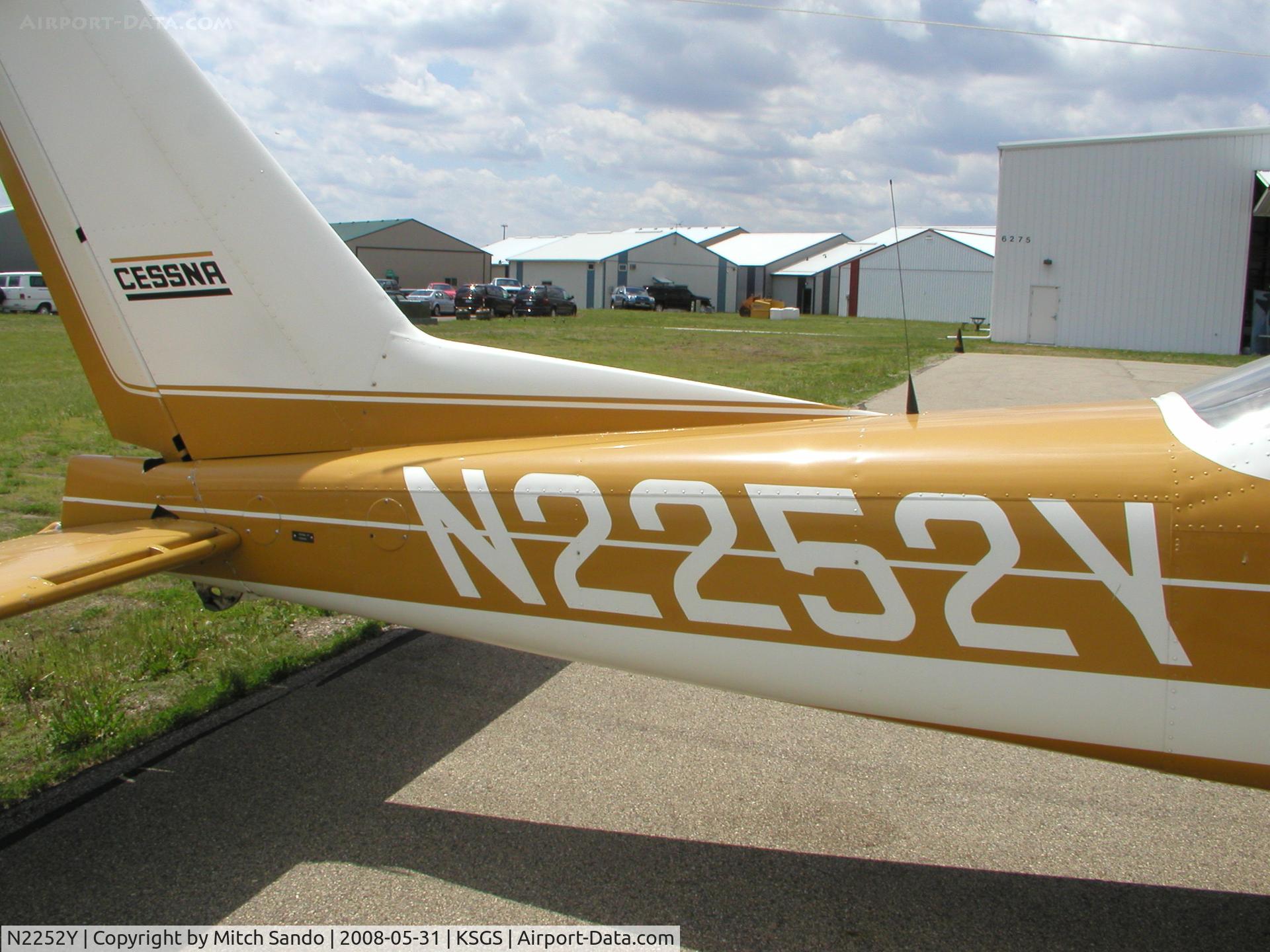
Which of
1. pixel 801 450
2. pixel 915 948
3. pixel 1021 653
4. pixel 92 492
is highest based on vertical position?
pixel 801 450

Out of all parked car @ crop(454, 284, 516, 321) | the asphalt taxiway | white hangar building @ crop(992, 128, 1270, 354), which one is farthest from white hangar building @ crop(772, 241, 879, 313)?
the asphalt taxiway

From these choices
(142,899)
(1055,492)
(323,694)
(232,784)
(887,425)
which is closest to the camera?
(1055,492)

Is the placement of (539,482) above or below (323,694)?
above

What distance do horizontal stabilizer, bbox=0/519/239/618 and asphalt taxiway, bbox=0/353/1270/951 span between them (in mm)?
959

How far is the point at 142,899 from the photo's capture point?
3021 mm

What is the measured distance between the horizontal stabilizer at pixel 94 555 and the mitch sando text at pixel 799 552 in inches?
31.9

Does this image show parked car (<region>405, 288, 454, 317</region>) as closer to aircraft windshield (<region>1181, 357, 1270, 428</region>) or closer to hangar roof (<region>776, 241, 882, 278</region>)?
hangar roof (<region>776, 241, 882, 278</region>)

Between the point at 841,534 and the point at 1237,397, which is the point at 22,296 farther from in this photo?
the point at 1237,397

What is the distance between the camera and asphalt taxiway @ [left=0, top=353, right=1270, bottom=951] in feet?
9.86

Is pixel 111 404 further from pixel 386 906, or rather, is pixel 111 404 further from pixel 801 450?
pixel 801 450

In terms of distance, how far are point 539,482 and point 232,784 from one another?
1.73 metres

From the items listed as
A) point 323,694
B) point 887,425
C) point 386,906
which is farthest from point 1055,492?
point 323,694

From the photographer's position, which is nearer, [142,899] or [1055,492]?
[1055,492]

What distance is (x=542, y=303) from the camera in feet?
148
